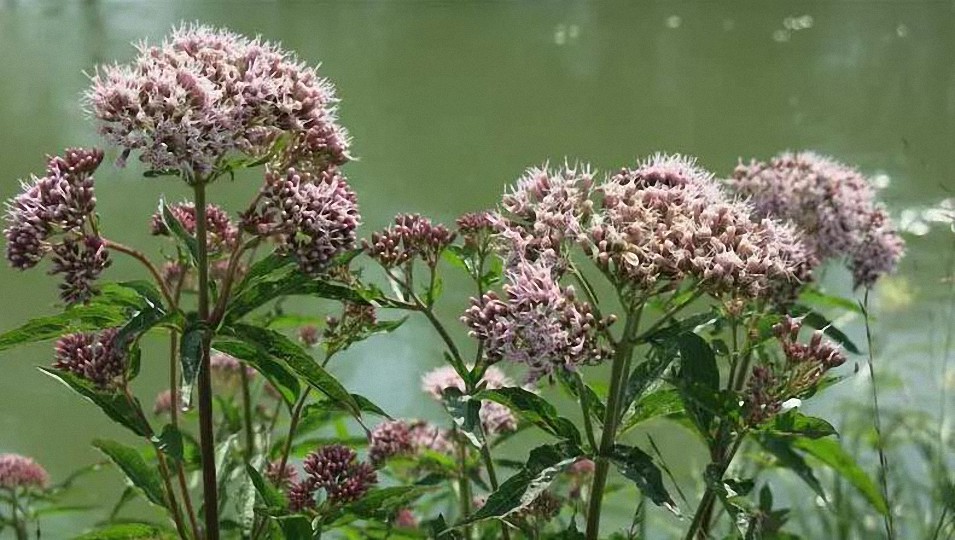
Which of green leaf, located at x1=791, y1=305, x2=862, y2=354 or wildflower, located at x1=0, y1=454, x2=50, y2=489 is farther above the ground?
green leaf, located at x1=791, y1=305, x2=862, y2=354

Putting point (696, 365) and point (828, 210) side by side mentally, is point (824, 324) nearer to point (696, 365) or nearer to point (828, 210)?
point (828, 210)

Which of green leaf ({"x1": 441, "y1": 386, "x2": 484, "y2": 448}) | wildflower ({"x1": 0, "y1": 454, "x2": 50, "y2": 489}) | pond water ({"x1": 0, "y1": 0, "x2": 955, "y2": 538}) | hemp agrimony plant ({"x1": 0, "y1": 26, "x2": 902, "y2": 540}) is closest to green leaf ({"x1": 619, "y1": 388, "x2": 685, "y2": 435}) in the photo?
hemp agrimony plant ({"x1": 0, "y1": 26, "x2": 902, "y2": 540})

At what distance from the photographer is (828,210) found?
2.86m

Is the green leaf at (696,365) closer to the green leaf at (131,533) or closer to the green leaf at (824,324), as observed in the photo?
the green leaf at (824,324)

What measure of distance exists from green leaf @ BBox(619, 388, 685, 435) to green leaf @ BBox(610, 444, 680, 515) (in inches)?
2.4

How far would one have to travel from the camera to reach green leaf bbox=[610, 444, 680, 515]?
1872 millimetres

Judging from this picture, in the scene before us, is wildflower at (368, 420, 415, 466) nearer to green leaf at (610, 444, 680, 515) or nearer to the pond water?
green leaf at (610, 444, 680, 515)

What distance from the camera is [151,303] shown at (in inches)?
77.4

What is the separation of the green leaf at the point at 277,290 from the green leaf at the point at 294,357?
38 millimetres

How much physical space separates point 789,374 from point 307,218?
0.79 meters

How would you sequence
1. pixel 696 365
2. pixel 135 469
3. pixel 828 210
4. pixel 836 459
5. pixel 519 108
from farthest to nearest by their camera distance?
1. pixel 519 108
2. pixel 828 210
3. pixel 836 459
4. pixel 135 469
5. pixel 696 365

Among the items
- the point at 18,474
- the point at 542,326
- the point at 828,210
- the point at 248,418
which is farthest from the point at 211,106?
the point at 828,210

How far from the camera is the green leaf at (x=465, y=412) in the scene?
2.01 meters

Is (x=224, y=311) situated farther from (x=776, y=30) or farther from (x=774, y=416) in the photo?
(x=776, y=30)
